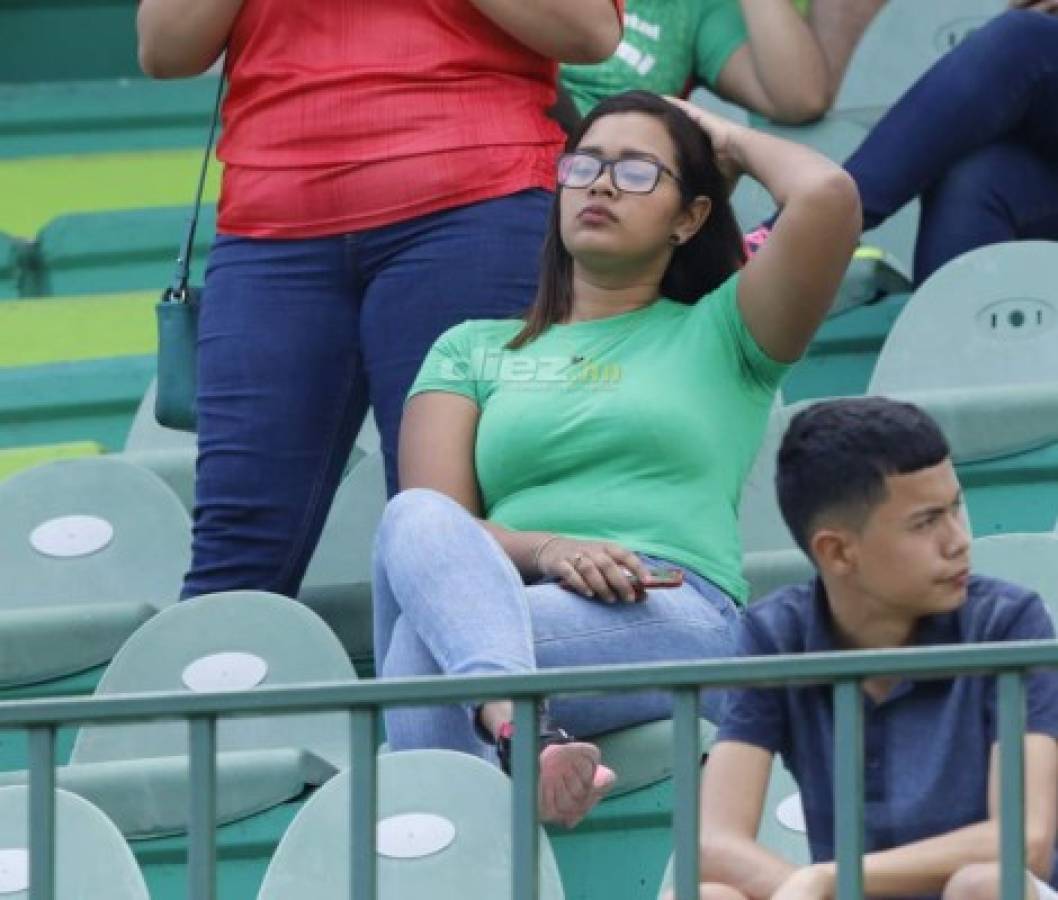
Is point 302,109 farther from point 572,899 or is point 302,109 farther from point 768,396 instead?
point 572,899

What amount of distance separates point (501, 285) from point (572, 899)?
3.01 ft

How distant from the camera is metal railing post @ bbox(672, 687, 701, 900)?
3320 millimetres

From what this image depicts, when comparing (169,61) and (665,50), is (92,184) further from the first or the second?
(169,61)

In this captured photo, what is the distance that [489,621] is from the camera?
414 centimetres

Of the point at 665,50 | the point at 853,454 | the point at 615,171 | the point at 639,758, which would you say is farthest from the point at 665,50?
the point at 853,454

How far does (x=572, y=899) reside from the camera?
4238 millimetres

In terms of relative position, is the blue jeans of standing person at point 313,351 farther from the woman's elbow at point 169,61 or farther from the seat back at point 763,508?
the seat back at point 763,508

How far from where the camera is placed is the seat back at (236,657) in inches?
178

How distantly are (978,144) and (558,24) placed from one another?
949mm

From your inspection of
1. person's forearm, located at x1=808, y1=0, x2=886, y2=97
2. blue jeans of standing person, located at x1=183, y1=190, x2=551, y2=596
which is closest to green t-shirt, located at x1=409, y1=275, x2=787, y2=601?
blue jeans of standing person, located at x1=183, y1=190, x2=551, y2=596

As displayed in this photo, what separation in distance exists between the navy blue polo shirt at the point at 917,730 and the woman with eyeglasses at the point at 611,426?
488mm

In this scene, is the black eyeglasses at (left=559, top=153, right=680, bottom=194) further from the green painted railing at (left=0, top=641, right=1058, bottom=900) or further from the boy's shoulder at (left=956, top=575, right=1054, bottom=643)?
the green painted railing at (left=0, top=641, right=1058, bottom=900)

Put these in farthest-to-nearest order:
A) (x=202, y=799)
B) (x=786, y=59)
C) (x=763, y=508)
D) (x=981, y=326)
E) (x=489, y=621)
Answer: (x=786, y=59), (x=981, y=326), (x=763, y=508), (x=489, y=621), (x=202, y=799)

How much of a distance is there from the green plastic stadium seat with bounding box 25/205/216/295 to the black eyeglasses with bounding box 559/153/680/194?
1969 millimetres
